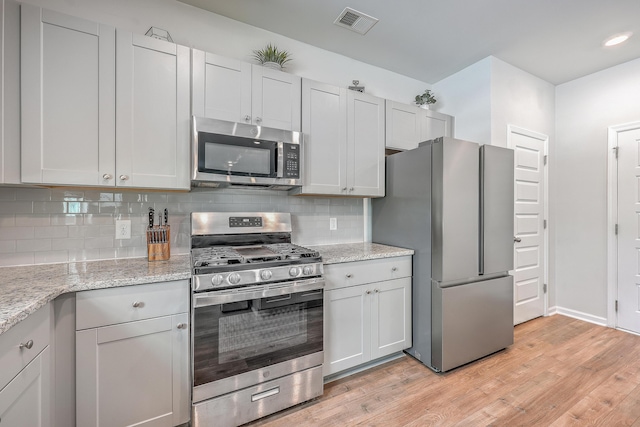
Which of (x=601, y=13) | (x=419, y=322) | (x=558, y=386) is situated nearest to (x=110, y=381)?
(x=419, y=322)

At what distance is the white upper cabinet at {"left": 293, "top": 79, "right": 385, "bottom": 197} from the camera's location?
2.31 meters

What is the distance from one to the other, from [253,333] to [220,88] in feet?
5.34

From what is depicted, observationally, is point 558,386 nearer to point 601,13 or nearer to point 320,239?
point 320,239

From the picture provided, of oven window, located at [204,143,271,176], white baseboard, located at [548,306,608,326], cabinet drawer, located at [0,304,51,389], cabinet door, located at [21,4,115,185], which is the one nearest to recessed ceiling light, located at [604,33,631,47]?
white baseboard, located at [548,306,608,326]

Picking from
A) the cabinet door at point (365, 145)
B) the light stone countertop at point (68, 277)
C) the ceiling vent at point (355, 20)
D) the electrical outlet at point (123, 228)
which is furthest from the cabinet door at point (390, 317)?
the ceiling vent at point (355, 20)

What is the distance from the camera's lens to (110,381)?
Answer: 141 cm

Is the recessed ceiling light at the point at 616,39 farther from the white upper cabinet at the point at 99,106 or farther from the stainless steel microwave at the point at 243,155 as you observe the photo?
the white upper cabinet at the point at 99,106

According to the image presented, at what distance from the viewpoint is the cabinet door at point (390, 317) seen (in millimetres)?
2258

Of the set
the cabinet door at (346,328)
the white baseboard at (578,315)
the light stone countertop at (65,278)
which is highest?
the light stone countertop at (65,278)

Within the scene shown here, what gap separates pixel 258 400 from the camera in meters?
1.71

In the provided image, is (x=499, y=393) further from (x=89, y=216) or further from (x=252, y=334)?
(x=89, y=216)

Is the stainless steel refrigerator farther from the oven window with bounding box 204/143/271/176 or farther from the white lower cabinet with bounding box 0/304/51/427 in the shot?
the white lower cabinet with bounding box 0/304/51/427

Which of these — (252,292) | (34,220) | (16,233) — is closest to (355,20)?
(252,292)

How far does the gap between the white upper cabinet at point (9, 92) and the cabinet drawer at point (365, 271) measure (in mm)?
1855
